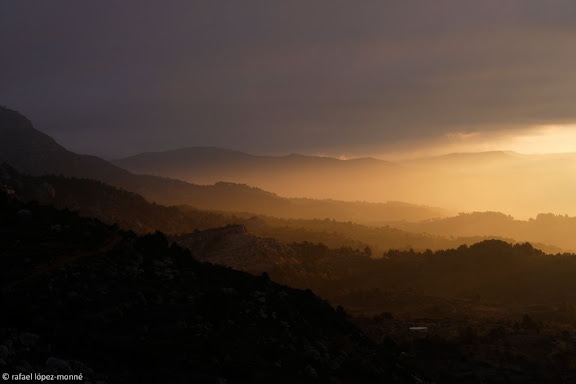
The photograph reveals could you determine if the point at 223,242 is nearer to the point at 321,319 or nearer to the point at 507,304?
the point at 507,304

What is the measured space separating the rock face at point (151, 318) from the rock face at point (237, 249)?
170ft

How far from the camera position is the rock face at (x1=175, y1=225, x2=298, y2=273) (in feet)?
268

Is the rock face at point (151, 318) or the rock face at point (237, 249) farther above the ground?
the rock face at point (151, 318)

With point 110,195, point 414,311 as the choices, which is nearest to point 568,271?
point 414,311

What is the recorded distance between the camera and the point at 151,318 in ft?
63.6

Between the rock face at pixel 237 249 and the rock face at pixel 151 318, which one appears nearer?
the rock face at pixel 151 318

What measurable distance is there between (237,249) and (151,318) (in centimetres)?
6843

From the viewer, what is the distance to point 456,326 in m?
41.5

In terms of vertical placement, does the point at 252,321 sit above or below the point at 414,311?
above

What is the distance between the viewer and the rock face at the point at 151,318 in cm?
1546

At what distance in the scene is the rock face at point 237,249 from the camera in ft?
268

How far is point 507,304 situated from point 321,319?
3940 centimetres

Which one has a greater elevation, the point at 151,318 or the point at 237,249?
the point at 151,318

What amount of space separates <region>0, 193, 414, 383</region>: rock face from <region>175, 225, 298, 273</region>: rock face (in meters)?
51.8
